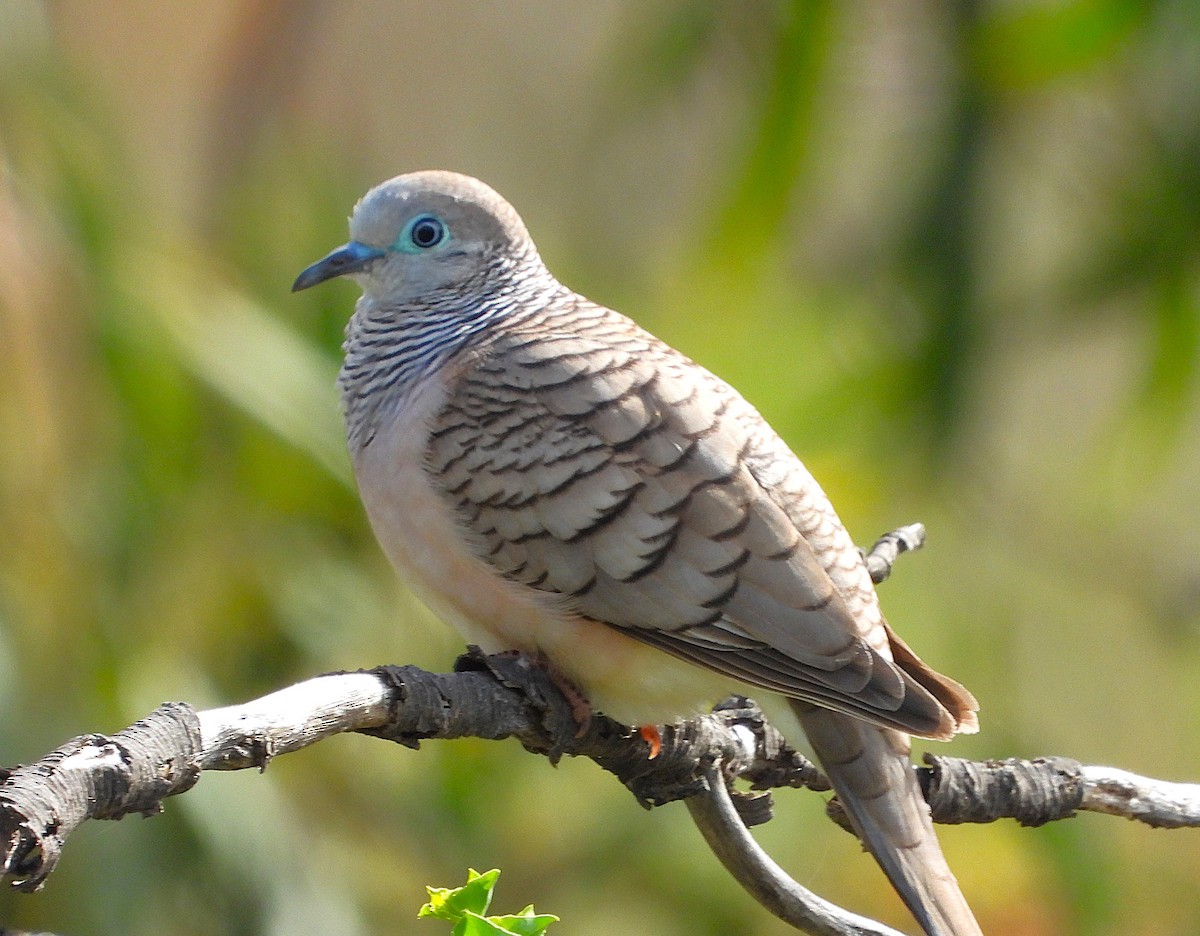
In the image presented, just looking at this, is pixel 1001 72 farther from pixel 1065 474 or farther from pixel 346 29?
pixel 346 29

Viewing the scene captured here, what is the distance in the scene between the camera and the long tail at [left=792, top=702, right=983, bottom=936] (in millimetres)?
1802

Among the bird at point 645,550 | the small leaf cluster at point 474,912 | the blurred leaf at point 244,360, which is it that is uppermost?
the blurred leaf at point 244,360

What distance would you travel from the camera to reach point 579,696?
81.6 inches

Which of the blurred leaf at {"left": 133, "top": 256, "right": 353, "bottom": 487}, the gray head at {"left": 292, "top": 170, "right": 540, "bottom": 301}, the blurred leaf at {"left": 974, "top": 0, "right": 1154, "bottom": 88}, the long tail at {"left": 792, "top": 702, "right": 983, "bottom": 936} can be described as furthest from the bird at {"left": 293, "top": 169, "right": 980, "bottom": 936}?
the blurred leaf at {"left": 974, "top": 0, "right": 1154, "bottom": 88}

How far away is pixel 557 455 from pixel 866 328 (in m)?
2.82

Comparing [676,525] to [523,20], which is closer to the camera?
[676,525]

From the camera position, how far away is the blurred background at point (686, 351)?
11.9ft

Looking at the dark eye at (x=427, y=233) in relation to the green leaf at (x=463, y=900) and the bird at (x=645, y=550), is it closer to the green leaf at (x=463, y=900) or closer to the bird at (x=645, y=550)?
the bird at (x=645, y=550)

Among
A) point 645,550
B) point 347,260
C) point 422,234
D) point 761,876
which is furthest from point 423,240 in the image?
point 761,876

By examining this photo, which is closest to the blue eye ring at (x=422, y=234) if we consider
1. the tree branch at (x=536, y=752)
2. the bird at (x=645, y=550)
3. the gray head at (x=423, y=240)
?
the gray head at (x=423, y=240)

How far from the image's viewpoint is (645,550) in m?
2.03

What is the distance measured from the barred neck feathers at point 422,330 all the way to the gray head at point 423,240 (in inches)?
0.7

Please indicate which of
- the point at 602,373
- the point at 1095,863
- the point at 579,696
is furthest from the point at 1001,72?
the point at 579,696

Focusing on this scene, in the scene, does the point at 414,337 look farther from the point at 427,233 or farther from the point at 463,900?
the point at 463,900
